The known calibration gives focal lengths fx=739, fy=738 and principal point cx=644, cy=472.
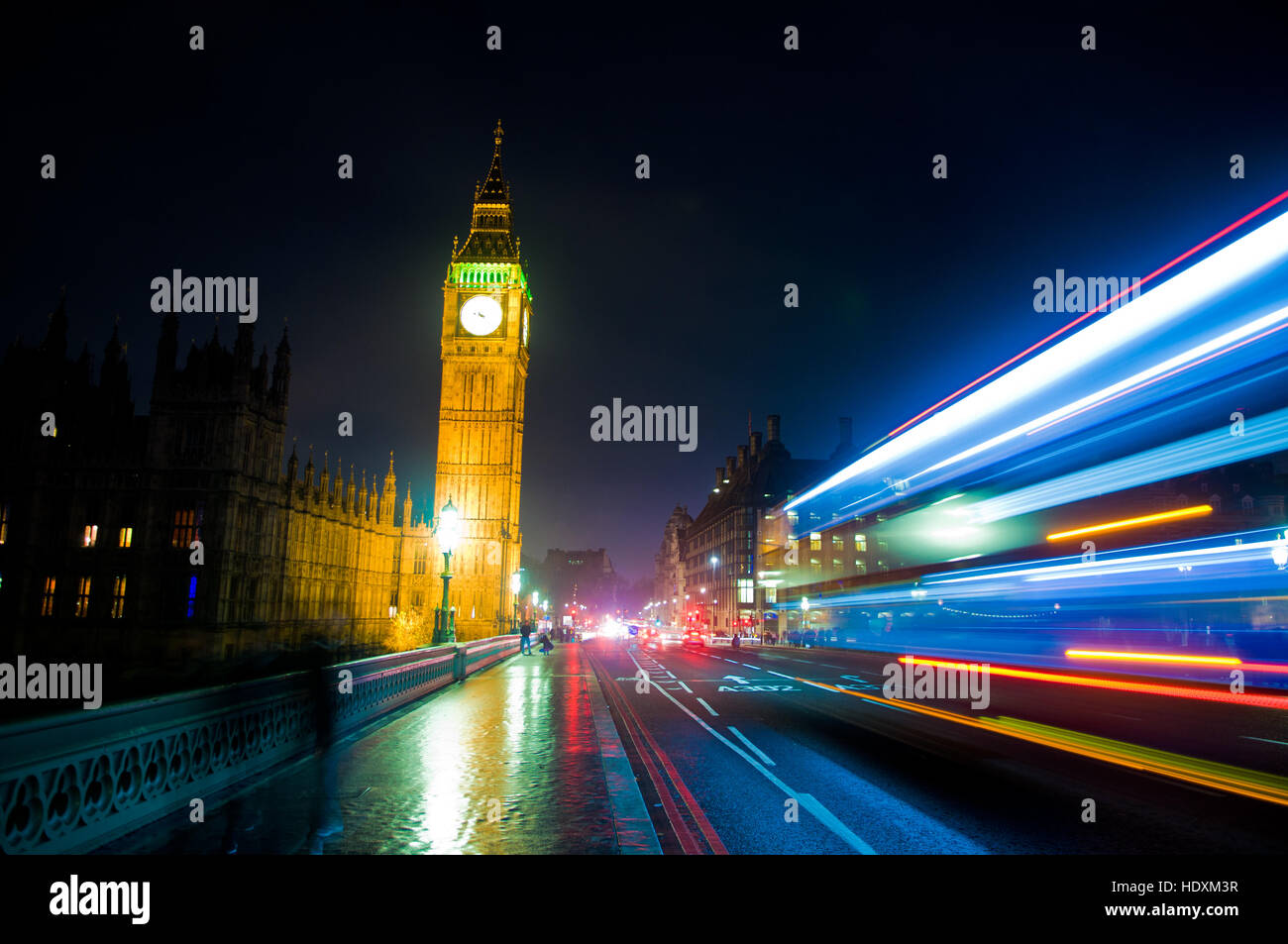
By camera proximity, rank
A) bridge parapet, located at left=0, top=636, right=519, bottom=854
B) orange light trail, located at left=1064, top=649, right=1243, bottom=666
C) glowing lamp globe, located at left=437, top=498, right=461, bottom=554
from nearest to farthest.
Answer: bridge parapet, located at left=0, top=636, right=519, bottom=854 < glowing lamp globe, located at left=437, top=498, right=461, bottom=554 < orange light trail, located at left=1064, top=649, right=1243, bottom=666

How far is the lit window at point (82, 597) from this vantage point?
39.5 metres

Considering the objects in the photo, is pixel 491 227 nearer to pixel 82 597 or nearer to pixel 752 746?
pixel 82 597

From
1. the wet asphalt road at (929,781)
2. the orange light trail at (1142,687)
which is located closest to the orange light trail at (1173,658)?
the orange light trail at (1142,687)

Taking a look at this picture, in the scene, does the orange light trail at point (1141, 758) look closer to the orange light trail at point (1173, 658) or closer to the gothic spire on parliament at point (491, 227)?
the orange light trail at point (1173, 658)

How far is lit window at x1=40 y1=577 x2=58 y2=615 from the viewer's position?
39.4 m

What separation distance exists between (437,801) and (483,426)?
245ft

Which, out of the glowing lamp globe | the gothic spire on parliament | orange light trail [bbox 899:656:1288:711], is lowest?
orange light trail [bbox 899:656:1288:711]

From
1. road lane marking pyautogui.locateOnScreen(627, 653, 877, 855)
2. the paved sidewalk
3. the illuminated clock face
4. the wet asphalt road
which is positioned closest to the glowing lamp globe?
the wet asphalt road

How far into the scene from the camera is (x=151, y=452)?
42.2 meters

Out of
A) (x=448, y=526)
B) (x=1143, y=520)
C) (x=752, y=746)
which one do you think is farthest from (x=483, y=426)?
(x=752, y=746)

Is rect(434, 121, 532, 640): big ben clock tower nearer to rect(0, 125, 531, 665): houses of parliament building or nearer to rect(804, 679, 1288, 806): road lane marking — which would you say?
rect(0, 125, 531, 665): houses of parliament building

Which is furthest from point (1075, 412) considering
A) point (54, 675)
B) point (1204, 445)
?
point (54, 675)

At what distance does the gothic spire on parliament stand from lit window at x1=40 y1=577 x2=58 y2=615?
56.4m

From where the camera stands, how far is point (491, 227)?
3541 inches
